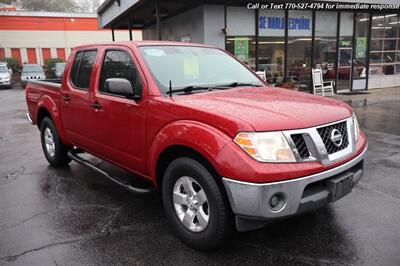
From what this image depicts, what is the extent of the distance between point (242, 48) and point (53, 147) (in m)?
9.77

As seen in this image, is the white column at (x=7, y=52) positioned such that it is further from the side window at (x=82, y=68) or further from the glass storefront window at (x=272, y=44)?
the side window at (x=82, y=68)

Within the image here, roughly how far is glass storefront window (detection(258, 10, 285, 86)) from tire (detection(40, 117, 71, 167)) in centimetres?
1017

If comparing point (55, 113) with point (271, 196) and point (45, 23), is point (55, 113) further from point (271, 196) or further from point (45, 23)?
point (45, 23)

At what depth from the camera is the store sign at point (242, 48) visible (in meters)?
14.0

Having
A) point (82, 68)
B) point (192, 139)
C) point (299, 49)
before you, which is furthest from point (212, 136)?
point (299, 49)

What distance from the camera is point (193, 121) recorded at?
3.18m

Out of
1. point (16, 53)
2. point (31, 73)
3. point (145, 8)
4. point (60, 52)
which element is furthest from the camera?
point (60, 52)

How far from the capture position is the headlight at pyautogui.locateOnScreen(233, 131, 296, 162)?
9.23ft

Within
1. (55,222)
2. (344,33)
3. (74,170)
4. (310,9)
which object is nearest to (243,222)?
(55,222)

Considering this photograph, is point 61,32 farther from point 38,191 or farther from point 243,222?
point 243,222

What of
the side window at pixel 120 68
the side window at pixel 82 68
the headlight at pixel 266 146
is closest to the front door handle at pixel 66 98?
the side window at pixel 82 68

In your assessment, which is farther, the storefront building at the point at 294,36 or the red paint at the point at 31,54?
the red paint at the point at 31,54

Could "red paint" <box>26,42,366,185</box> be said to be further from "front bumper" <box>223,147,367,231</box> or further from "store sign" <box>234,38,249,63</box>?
"store sign" <box>234,38,249,63</box>

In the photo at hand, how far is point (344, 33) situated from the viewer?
52.0 ft
